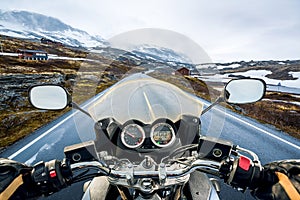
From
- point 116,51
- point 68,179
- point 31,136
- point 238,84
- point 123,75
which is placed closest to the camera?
point 68,179

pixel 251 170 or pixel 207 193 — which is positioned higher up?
pixel 251 170

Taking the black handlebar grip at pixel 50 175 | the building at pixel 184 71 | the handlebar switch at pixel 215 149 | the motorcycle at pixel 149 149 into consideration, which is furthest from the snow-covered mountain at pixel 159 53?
the black handlebar grip at pixel 50 175

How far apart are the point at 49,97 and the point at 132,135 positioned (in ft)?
2.23

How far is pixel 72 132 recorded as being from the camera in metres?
5.46

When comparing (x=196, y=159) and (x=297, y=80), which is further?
(x=297, y=80)

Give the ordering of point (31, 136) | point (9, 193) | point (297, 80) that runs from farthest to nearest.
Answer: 1. point (297, 80)
2. point (31, 136)
3. point (9, 193)

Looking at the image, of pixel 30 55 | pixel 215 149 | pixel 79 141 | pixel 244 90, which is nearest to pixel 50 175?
pixel 215 149

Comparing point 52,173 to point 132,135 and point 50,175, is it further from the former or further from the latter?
point 132,135

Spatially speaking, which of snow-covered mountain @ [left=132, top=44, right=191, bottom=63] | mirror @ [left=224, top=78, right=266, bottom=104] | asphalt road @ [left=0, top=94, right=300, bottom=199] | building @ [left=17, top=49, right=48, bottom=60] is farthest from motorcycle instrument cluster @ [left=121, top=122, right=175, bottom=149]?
building @ [left=17, top=49, right=48, bottom=60]

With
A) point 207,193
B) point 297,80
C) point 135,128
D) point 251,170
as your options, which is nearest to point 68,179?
point 135,128

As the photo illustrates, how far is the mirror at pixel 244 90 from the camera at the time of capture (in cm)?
170

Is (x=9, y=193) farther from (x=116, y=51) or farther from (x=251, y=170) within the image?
(x=251, y=170)

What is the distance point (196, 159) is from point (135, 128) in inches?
15.8

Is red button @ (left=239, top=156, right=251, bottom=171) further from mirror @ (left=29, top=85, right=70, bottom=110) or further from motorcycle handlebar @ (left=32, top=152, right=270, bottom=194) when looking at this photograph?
mirror @ (left=29, top=85, right=70, bottom=110)
